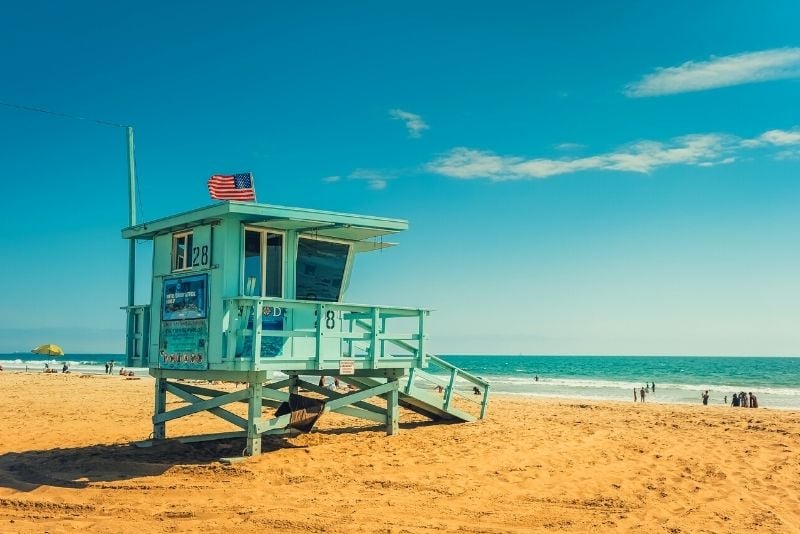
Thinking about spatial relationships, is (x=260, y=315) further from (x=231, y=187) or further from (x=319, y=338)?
(x=231, y=187)

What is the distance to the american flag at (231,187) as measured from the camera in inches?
466

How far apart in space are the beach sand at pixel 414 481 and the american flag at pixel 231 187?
14.7ft

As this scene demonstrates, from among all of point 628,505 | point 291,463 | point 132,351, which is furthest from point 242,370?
point 628,505

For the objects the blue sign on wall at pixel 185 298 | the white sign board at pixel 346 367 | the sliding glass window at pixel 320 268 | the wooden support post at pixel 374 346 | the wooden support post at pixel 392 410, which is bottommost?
the wooden support post at pixel 392 410

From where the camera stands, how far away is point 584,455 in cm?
1213

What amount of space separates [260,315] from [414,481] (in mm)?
3501

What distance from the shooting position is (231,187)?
11930mm

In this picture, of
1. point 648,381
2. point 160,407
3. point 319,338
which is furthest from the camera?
point 648,381

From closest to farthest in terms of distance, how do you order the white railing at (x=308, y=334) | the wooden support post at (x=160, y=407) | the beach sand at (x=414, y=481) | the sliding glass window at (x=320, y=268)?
the beach sand at (x=414, y=481) → the white railing at (x=308, y=334) → the sliding glass window at (x=320, y=268) → the wooden support post at (x=160, y=407)

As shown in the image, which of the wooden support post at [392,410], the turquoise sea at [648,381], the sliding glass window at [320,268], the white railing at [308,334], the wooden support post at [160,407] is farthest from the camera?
the turquoise sea at [648,381]

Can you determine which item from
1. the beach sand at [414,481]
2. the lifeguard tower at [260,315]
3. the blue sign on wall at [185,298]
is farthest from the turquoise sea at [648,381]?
the blue sign on wall at [185,298]

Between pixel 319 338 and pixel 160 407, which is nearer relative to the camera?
pixel 319 338

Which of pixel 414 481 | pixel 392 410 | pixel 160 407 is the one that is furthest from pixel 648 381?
pixel 414 481

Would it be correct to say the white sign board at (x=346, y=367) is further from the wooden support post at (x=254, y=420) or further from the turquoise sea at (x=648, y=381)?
the turquoise sea at (x=648, y=381)
